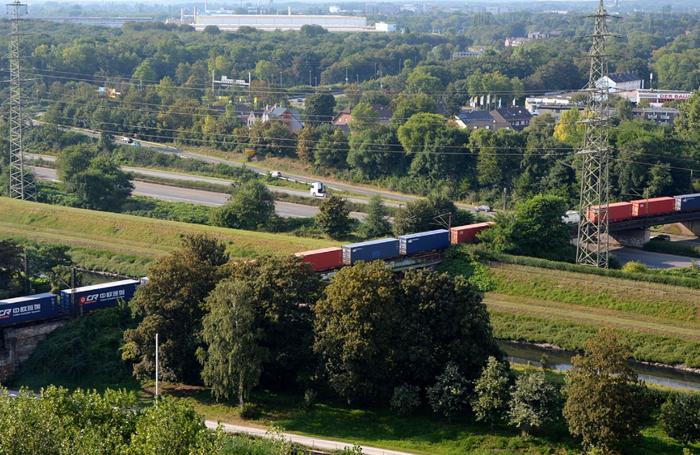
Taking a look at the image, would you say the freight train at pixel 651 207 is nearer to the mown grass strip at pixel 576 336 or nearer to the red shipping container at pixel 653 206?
the red shipping container at pixel 653 206

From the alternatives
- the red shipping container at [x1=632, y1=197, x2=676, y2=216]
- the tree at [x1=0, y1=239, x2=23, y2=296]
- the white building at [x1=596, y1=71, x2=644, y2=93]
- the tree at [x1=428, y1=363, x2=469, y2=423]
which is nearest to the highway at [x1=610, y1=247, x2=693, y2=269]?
the red shipping container at [x1=632, y1=197, x2=676, y2=216]

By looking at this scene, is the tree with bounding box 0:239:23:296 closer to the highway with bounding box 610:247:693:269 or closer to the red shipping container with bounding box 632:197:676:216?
the highway with bounding box 610:247:693:269

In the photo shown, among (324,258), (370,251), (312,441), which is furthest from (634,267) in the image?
(312,441)

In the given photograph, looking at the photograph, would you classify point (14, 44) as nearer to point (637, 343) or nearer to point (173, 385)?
point (173, 385)

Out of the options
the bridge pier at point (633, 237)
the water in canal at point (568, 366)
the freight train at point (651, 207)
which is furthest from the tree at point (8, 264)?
the bridge pier at point (633, 237)

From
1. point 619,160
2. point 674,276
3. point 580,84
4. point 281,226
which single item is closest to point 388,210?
point 281,226
